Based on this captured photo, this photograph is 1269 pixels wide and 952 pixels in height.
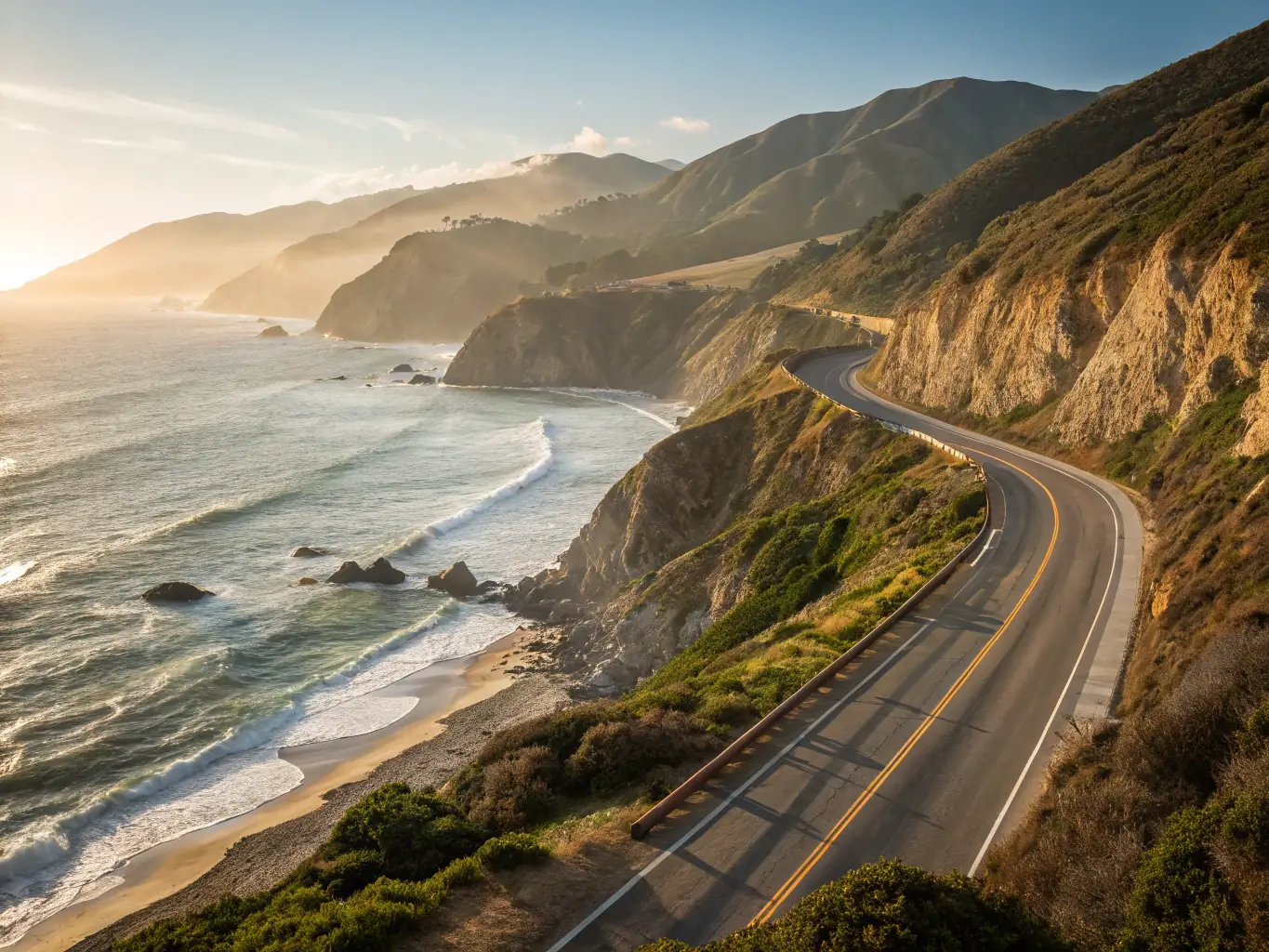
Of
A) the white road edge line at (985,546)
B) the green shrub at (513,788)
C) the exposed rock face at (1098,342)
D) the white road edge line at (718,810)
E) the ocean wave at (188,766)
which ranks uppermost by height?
the exposed rock face at (1098,342)

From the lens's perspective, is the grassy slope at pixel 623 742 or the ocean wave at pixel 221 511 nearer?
the grassy slope at pixel 623 742

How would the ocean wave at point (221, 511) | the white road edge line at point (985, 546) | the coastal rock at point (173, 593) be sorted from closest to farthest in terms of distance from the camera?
1. the white road edge line at point (985, 546)
2. the coastal rock at point (173, 593)
3. the ocean wave at point (221, 511)

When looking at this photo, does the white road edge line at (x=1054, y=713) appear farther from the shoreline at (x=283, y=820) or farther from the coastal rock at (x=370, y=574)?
the coastal rock at (x=370, y=574)

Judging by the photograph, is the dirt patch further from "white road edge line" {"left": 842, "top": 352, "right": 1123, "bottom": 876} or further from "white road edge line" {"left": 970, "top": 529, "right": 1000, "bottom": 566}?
"white road edge line" {"left": 970, "top": 529, "right": 1000, "bottom": 566}

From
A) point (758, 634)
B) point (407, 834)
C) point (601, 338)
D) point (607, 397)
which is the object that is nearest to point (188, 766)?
point (407, 834)

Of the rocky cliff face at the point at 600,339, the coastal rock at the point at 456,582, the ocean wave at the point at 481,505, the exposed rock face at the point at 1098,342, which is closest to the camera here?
the exposed rock face at the point at 1098,342

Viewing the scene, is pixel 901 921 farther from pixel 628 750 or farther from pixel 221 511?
pixel 221 511

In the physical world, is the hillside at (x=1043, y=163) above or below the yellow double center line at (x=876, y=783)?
above

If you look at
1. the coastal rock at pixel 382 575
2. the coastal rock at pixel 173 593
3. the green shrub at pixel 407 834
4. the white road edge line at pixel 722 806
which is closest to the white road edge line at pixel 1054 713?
the white road edge line at pixel 722 806
